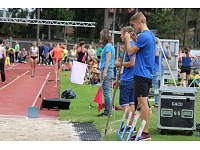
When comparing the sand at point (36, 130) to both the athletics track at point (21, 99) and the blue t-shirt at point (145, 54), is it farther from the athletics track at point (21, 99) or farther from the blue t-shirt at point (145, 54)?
the blue t-shirt at point (145, 54)

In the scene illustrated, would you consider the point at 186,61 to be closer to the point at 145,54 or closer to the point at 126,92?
the point at 126,92

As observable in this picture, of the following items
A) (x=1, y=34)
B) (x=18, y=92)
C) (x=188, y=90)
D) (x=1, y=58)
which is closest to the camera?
(x=188, y=90)

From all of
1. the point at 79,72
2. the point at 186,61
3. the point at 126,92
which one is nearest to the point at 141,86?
the point at 126,92

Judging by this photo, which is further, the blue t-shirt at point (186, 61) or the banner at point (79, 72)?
the blue t-shirt at point (186, 61)

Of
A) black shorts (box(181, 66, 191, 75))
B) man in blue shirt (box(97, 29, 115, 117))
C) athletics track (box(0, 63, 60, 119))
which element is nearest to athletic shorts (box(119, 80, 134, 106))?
man in blue shirt (box(97, 29, 115, 117))

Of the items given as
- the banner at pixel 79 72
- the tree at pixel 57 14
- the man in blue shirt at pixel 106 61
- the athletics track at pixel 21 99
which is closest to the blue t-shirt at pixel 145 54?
the man in blue shirt at pixel 106 61

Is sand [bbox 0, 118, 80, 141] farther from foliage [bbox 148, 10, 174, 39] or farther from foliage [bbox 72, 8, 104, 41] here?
foliage [bbox 72, 8, 104, 41]

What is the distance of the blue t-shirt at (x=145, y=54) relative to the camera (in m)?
7.70

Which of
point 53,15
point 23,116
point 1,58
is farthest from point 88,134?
point 53,15

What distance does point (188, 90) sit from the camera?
27.7 feet

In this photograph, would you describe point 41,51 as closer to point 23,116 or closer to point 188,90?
point 23,116

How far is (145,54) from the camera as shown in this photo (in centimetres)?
777

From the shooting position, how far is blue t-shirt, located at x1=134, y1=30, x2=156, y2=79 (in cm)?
770
